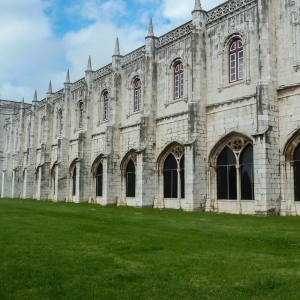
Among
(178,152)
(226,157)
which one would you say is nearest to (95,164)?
(178,152)

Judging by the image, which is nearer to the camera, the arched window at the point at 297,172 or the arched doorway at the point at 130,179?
Result: the arched window at the point at 297,172

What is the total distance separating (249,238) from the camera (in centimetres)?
1010

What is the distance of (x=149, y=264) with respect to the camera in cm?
697

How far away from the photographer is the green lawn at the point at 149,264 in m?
5.35

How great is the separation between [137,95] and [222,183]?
33.5 feet

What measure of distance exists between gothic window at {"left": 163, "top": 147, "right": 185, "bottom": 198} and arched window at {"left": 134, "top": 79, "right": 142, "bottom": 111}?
5163 millimetres

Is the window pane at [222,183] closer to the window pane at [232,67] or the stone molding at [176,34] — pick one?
the window pane at [232,67]

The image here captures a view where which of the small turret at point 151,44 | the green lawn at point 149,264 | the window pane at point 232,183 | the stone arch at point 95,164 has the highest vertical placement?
the small turret at point 151,44

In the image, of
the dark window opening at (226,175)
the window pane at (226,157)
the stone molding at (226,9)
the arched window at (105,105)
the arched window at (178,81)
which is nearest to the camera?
the stone molding at (226,9)

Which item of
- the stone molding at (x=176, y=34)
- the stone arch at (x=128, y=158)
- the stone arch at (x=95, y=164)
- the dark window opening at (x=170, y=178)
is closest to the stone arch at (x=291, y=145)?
the dark window opening at (x=170, y=178)

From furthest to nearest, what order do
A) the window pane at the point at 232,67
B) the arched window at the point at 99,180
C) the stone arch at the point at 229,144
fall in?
1. the arched window at the point at 99,180
2. the window pane at the point at 232,67
3. the stone arch at the point at 229,144

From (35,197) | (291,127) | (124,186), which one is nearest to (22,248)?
(291,127)

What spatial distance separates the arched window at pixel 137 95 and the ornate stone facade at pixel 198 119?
0.08m

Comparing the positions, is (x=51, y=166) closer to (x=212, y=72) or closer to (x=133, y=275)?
(x=212, y=72)
